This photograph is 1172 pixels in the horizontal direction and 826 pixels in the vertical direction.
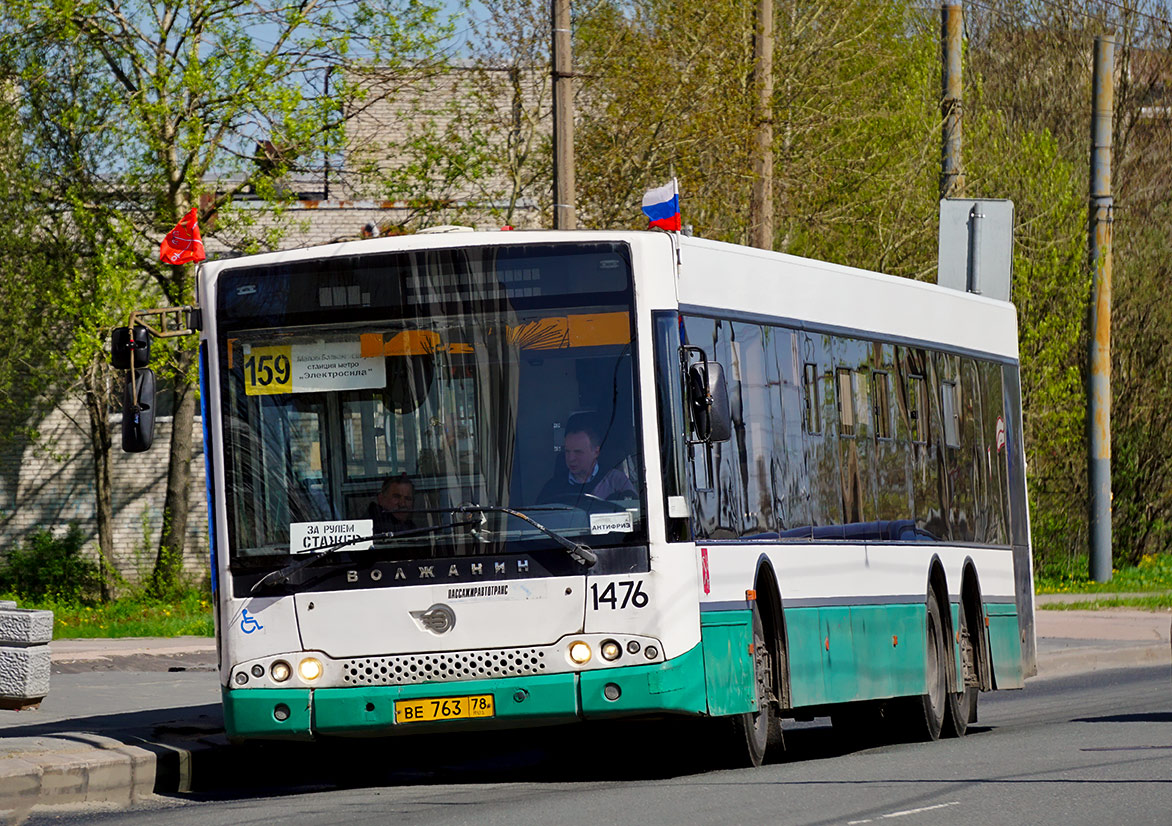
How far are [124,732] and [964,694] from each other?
20.2 ft

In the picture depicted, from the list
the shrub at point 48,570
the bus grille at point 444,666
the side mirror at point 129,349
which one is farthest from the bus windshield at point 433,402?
the shrub at point 48,570

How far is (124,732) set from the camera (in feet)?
42.6

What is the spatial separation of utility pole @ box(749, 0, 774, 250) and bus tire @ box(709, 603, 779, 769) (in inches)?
580

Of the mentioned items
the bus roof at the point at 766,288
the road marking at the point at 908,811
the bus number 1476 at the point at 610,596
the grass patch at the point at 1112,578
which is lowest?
the grass patch at the point at 1112,578

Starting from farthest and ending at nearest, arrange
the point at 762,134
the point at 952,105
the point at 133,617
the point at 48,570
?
the point at 48,570 < the point at 133,617 < the point at 762,134 < the point at 952,105

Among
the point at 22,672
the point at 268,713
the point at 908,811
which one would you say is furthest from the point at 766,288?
the point at 22,672

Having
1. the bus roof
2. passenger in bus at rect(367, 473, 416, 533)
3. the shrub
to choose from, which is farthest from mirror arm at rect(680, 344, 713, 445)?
the shrub

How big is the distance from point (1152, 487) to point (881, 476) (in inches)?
1076

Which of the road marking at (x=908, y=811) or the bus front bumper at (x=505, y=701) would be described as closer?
the road marking at (x=908, y=811)

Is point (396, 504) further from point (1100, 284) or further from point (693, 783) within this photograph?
point (1100, 284)

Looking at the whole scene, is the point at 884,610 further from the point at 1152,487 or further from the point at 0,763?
the point at 1152,487

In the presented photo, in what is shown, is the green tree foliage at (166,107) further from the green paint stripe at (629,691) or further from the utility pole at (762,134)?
the green paint stripe at (629,691)

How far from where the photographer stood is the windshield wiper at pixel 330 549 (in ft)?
36.2

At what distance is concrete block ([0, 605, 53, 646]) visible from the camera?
1474cm
